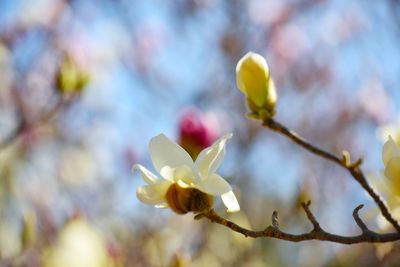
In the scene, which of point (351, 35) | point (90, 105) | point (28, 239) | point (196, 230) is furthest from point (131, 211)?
point (351, 35)

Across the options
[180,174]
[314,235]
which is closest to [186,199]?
[180,174]

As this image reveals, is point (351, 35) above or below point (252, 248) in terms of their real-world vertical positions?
above

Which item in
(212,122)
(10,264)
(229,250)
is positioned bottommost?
(229,250)

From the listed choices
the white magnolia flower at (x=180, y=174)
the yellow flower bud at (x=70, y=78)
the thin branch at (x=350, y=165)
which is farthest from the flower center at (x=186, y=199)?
the yellow flower bud at (x=70, y=78)

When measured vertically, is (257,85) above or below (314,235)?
above

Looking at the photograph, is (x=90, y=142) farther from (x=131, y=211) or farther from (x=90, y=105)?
(x=131, y=211)

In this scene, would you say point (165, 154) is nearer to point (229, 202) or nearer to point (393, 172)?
point (229, 202)
